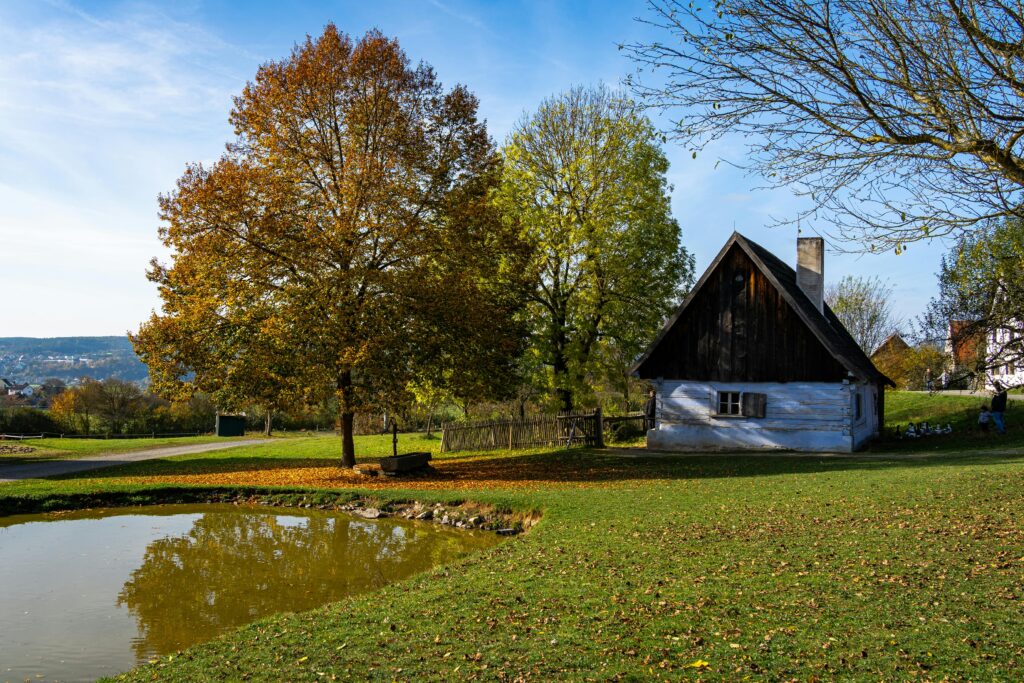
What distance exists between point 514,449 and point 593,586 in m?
22.4

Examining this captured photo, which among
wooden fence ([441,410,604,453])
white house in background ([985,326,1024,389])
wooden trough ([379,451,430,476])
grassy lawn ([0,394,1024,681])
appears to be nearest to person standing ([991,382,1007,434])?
white house in background ([985,326,1024,389])

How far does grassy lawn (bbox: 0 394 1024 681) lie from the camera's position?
7.11 m

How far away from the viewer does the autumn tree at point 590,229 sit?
30.5 metres

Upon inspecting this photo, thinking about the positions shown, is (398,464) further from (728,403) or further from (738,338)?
(738,338)

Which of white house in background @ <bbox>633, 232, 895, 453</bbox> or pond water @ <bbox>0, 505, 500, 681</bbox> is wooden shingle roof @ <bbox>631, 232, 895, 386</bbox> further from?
pond water @ <bbox>0, 505, 500, 681</bbox>

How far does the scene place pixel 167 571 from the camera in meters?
12.8

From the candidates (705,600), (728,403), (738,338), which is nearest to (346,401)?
(728,403)

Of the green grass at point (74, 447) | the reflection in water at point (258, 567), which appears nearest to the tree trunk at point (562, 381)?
the reflection in water at point (258, 567)

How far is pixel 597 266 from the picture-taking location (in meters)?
30.7

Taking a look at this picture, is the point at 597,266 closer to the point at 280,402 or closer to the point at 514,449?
the point at 514,449

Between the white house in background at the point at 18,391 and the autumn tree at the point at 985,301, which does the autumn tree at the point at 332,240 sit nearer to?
the autumn tree at the point at 985,301

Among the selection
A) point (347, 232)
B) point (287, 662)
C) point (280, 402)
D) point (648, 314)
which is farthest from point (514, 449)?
point (287, 662)

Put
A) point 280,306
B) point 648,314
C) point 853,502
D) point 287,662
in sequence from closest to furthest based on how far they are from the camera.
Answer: point 287,662, point 853,502, point 280,306, point 648,314

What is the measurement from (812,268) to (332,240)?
21508mm
